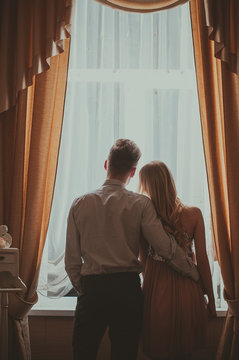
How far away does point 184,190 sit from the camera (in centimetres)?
267

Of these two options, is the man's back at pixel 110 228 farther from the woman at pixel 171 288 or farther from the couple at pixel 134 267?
the woman at pixel 171 288

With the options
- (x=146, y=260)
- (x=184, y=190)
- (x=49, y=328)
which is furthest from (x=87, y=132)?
(x=49, y=328)

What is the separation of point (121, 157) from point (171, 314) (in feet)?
2.37

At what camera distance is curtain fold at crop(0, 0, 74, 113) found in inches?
100

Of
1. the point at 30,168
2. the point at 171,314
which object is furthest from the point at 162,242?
the point at 30,168

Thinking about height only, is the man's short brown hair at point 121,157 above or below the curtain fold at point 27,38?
below

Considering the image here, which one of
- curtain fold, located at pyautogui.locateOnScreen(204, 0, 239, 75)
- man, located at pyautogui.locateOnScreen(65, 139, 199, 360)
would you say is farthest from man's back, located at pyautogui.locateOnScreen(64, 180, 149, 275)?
curtain fold, located at pyautogui.locateOnScreen(204, 0, 239, 75)

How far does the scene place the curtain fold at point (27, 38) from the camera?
254 centimetres

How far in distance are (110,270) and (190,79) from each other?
1320mm

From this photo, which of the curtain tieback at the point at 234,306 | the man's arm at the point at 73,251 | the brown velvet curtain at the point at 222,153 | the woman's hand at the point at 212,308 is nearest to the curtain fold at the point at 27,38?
the brown velvet curtain at the point at 222,153

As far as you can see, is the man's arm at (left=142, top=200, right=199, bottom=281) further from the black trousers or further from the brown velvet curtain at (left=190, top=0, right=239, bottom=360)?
the brown velvet curtain at (left=190, top=0, right=239, bottom=360)

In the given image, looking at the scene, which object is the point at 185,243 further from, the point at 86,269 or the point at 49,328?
the point at 49,328

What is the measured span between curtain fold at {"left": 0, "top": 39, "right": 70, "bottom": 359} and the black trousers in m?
0.67

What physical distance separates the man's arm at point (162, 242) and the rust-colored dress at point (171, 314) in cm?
6
